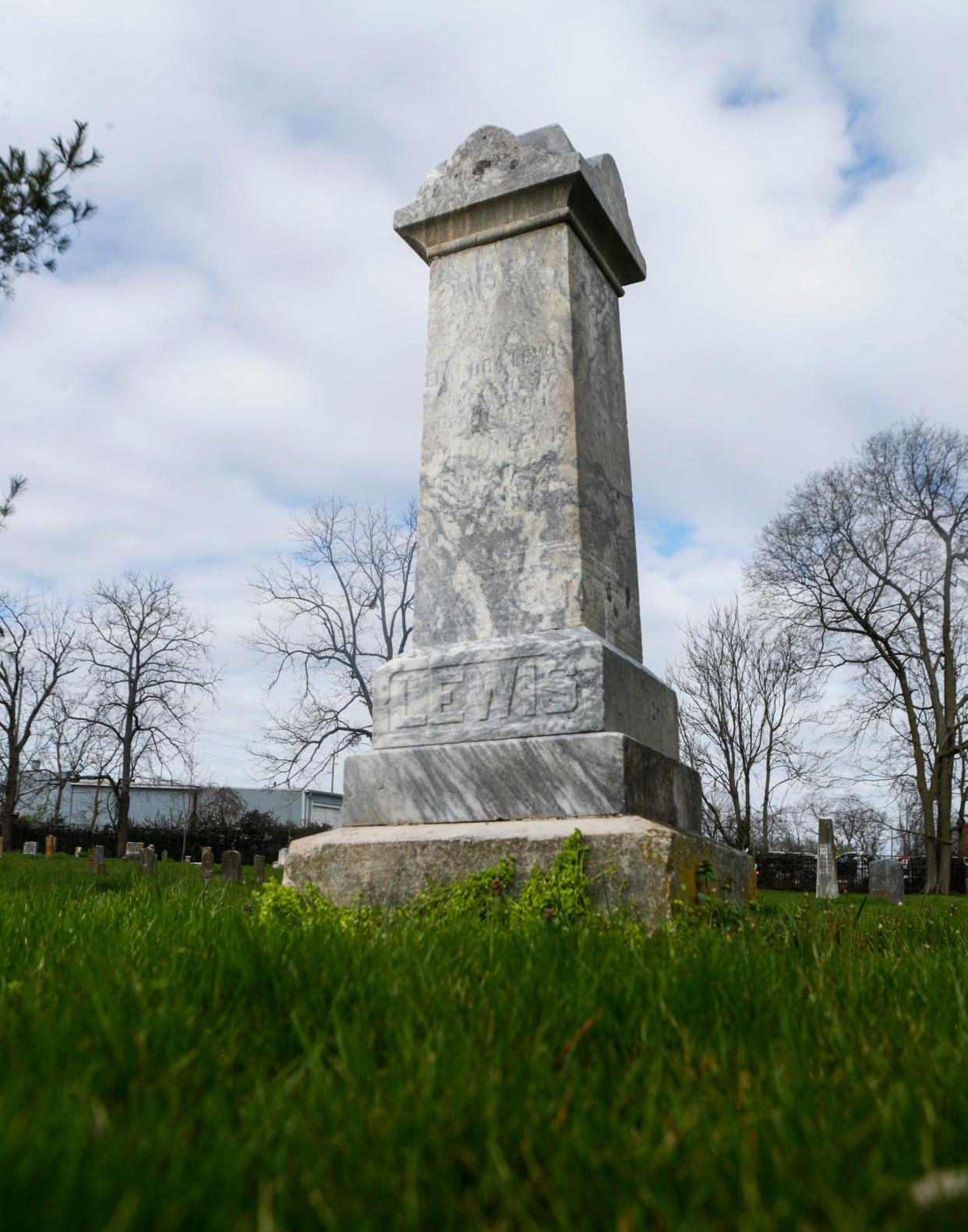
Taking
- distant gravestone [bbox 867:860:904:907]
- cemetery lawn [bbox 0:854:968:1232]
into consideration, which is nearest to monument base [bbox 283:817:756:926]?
cemetery lawn [bbox 0:854:968:1232]

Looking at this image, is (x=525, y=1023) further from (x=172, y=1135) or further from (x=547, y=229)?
(x=547, y=229)

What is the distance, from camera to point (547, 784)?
11.6 ft

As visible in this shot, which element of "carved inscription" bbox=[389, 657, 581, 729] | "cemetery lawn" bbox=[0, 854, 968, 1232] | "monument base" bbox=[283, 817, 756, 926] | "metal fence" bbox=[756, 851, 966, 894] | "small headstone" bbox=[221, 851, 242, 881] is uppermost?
"carved inscription" bbox=[389, 657, 581, 729]

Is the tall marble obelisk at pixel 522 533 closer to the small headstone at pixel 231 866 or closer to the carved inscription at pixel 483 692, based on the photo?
the carved inscription at pixel 483 692

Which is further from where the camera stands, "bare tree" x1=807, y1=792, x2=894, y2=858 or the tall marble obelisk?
"bare tree" x1=807, y1=792, x2=894, y2=858

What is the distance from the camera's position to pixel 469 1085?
4.17ft

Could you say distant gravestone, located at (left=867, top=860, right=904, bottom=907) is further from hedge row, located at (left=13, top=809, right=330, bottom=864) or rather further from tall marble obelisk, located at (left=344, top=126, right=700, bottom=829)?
hedge row, located at (left=13, top=809, right=330, bottom=864)

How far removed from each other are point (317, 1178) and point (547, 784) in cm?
256

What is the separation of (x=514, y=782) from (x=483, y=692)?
1.33 feet

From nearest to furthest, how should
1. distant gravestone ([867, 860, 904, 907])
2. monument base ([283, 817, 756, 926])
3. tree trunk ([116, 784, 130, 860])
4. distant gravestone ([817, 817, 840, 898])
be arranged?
1. monument base ([283, 817, 756, 926])
2. distant gravestone ([817, 817, 840, 898])
3. distant gravestone ([867, 860, 904, 907])
4. tree trunk ([116, 784, 130, 860])

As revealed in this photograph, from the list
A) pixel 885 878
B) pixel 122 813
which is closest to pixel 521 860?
pixel 885 878

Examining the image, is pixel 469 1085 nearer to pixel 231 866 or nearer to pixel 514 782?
pixel 514 782

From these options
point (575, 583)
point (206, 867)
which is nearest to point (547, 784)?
point (575, 583)

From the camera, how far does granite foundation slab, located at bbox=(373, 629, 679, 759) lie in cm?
363
